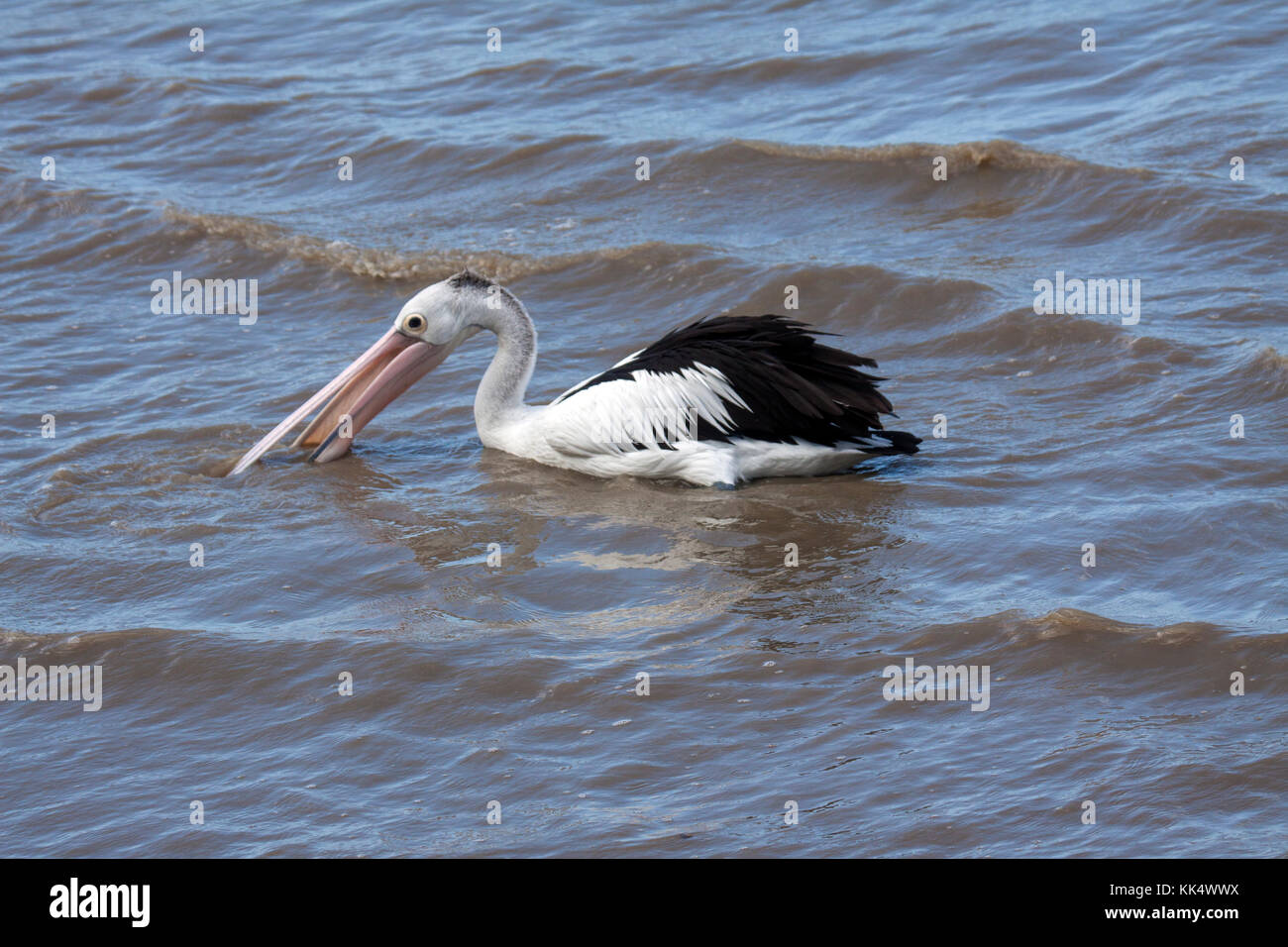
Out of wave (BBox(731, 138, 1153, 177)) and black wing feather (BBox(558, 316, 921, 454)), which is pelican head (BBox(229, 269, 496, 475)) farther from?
wave (BBox(731, 138, 1153, 177))

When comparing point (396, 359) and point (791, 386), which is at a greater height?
point (396, 359)

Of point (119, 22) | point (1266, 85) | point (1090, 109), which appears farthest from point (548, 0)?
point (1266, 85)

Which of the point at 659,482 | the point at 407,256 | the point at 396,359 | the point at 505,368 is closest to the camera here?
the point at 659,482

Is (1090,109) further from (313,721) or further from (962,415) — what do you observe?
(313,721)

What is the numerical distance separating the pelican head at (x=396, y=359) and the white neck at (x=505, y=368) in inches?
1.7

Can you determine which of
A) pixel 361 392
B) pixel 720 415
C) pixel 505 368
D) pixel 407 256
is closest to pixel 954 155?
pixel 407 256

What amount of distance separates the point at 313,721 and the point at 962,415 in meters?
3.51

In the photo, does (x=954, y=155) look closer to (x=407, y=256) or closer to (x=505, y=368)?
(x=407, y=256)

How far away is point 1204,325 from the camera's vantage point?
784cm

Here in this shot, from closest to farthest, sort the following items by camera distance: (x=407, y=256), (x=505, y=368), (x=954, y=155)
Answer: (x=505, y=368)
(x=407, y=256)
(x=954, y=155)

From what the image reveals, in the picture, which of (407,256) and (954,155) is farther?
(954,155)

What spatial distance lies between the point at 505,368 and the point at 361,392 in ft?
2.21

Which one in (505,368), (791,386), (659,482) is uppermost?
(505,368)

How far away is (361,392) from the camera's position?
7.64 meters
